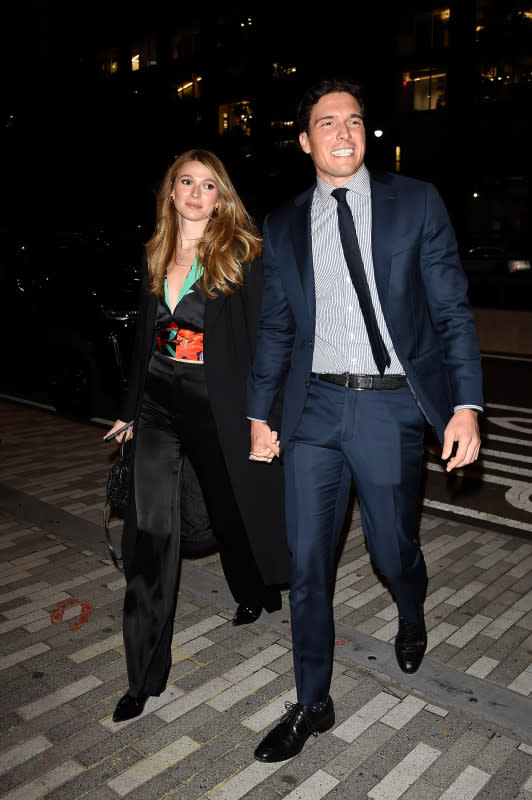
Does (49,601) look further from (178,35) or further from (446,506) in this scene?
(178,35)

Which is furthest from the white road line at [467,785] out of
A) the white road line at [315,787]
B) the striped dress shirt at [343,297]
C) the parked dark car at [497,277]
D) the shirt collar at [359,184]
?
the parked dark car at [497,277]

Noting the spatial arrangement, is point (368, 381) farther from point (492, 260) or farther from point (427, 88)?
point (427, 88)

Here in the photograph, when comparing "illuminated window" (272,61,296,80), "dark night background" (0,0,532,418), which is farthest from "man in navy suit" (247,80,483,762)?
"illuminated window" (272,61,296,80)

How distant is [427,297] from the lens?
2.95m

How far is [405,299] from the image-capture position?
2.88 meters

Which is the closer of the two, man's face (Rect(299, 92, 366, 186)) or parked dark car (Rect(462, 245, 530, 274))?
man's face (Rect(299, 92, 366, 186))

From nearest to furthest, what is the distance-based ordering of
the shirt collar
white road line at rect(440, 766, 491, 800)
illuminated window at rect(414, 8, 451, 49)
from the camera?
white road line at rect(440, 766, 491, 800) → the shirt collar → illuminated window at rect(414, 8, 451, 49)

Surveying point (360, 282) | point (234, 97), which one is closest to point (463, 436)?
point (360, 282)

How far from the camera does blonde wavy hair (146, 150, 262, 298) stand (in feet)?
10.8

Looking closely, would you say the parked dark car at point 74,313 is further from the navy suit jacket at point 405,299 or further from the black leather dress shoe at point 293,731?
the black leather dress shoe at point 293,731

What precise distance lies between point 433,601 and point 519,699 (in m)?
1.03

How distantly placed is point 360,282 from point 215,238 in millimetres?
775

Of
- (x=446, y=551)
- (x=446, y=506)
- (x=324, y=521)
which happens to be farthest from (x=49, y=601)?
(x=446, y=506)

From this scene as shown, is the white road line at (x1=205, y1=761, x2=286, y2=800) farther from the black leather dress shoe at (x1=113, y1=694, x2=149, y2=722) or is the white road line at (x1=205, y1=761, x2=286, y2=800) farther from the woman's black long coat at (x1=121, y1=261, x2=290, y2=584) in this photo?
the woman's black long coat at (x1=121, y1=261, x2=290, y2=584)
